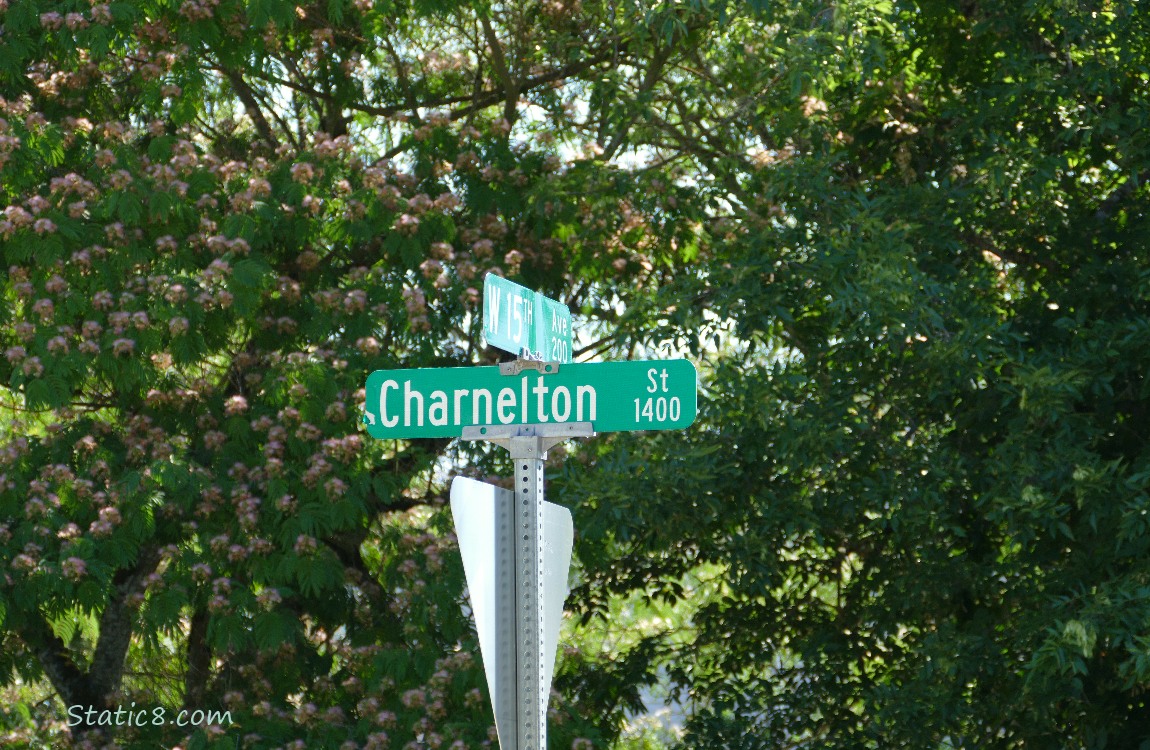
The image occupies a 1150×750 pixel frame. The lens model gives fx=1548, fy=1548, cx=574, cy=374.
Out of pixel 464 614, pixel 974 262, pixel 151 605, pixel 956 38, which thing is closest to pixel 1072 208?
pixel 974 262

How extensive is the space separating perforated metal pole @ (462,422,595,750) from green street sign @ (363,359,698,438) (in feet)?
0.21

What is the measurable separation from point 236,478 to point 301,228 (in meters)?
1.27

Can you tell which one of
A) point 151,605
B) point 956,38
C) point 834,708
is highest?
point 956,38

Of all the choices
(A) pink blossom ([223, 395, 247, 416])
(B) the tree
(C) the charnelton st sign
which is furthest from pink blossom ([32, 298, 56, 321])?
(C) the charnelton st sign

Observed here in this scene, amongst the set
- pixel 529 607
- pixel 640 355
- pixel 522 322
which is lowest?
pixel 529 607

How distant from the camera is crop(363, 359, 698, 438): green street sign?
3242mm

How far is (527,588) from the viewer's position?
10.0 feet

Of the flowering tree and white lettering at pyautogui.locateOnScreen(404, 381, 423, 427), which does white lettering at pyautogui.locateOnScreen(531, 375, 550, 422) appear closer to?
white lettering at pyautogui.locateOnScreen(404, 381, 423, 427)

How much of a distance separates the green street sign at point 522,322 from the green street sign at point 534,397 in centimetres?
8

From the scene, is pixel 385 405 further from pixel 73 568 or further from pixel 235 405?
pixel 235 405

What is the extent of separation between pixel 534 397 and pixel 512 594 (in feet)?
1.39

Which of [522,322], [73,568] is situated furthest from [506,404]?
[73,568]

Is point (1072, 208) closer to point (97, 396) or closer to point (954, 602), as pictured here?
point (954, 602)

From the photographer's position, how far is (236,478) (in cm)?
730
